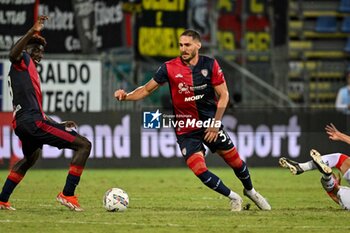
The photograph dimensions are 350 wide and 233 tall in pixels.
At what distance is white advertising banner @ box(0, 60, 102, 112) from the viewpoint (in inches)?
930

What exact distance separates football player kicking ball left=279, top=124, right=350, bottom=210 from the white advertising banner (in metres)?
10.8

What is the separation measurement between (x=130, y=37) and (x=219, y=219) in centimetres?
1329

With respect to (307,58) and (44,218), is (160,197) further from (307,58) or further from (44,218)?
(307,58)

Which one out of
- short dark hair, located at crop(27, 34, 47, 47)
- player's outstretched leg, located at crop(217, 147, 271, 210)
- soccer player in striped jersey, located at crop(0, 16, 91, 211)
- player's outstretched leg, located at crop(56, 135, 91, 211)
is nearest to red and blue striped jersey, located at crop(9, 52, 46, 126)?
soccer player in striped jersey, located at crop(0, 16, 91, 211)

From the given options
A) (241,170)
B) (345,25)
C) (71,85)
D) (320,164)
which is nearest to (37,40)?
(241,170)

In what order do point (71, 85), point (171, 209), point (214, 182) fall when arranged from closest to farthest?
point (214, 182), point (171, 209), point (71, 85)

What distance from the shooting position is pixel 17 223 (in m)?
11.7

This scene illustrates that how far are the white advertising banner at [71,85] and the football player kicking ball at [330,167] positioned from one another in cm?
1084

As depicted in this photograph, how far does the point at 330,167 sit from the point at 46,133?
12.6ft

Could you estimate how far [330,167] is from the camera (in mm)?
13602

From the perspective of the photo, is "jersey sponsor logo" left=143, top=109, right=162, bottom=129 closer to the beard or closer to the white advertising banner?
the beard

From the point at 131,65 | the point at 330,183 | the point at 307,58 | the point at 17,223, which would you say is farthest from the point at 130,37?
the point at 17,223

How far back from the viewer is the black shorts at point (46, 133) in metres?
13.2

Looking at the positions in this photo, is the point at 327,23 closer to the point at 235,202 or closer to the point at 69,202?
the point at 235,202
